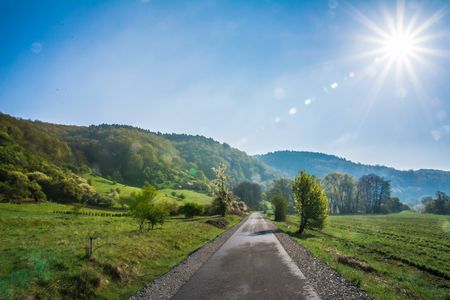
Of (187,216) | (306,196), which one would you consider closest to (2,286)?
(306,196)

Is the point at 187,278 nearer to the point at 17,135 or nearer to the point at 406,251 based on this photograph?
the point at 406,251

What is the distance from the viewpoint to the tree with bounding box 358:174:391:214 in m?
153

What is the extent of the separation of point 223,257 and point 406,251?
21.3 m

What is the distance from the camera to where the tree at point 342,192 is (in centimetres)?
14712

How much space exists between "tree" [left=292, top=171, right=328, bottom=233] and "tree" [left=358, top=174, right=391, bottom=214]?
125m

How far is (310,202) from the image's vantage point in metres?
43.7

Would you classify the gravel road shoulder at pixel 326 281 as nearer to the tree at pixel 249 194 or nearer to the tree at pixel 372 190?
the tree at pixel 372 190

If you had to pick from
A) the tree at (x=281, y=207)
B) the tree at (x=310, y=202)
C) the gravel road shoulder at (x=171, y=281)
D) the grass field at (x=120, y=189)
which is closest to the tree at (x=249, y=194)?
the grass field at (x=120, y=189)

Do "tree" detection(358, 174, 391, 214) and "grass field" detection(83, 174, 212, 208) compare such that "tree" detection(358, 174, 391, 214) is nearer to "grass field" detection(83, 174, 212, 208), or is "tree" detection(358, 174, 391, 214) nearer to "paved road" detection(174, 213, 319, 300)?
"grass field" detection(83, 174, 212, 208)

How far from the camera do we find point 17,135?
427 feet

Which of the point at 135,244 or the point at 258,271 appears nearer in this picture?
the point at 258,271

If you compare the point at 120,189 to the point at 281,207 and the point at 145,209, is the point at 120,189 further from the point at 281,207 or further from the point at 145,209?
the point at 145,209

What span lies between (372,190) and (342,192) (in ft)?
72.6

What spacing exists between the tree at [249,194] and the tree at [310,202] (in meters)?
146
